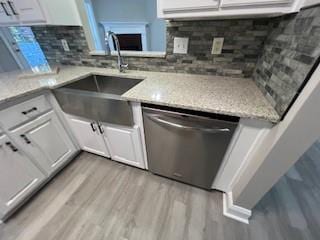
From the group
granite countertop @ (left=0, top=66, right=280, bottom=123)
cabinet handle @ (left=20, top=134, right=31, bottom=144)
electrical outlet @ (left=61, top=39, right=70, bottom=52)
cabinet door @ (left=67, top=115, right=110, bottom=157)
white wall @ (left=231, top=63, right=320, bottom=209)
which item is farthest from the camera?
electrical outlet @ (left=61, top=39, right=70, bottom=52)

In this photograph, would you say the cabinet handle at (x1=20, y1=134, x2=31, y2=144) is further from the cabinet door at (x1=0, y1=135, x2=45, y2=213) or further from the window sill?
the window sill

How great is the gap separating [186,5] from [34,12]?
1.30 metres

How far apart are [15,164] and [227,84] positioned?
1784 millimetres

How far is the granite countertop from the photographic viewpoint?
2.72 feet

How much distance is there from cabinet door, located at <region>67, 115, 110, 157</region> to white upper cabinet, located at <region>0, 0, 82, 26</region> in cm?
87

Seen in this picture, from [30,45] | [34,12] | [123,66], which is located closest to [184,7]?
[123,66]

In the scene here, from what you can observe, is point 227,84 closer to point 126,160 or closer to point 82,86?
point 126,160

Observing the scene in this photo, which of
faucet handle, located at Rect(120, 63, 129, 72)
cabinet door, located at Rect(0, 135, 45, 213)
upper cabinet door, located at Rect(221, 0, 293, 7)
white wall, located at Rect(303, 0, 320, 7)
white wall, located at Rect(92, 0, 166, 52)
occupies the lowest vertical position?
cabinet door, located at Rect(0, 135, 45, 213)

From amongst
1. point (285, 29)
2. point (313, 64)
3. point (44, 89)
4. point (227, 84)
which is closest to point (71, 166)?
point (44, 89)

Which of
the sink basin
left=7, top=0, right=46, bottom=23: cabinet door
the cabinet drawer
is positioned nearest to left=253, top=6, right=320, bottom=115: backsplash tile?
the sink basin

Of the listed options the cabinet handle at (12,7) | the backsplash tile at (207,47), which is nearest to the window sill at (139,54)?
the backsplash tile at (207,47)

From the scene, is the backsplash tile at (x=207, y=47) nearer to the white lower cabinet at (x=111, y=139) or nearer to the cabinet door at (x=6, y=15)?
the cabinet door at (x=6, y=15)

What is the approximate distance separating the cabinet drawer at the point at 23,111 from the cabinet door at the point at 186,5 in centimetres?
118

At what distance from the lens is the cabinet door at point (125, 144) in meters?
1.21
